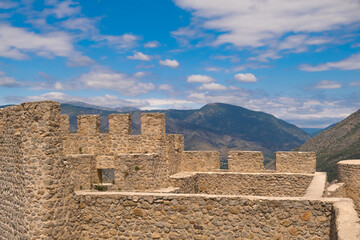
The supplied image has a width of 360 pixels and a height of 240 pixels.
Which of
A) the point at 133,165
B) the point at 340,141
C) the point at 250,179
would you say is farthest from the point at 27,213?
the point at 340,141

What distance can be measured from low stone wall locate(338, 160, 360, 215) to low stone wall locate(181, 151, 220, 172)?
18.9 ft

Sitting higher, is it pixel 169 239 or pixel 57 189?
pixel 57 189

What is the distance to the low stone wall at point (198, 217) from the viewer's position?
8141 millimetres

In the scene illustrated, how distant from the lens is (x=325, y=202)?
26.3ft

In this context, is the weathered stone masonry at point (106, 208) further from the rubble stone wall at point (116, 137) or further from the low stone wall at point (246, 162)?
the low stone wall at point (246, 162)

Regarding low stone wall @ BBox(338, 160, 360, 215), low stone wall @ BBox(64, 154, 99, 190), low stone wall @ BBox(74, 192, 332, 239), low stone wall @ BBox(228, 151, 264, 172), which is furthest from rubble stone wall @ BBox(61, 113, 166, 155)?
low stone wall @ BBox(338, 160, 360, 215)

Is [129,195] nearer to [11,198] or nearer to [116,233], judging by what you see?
[116,233]

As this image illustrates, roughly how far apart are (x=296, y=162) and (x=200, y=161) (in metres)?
4.49

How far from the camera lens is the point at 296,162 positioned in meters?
17.0

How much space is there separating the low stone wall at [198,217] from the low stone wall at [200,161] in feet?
28.8

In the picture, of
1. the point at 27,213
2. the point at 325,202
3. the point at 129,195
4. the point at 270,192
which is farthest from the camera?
the point at 270,192

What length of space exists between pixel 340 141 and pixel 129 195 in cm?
8119

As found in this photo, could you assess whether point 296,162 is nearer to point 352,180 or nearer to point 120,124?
point 352,180

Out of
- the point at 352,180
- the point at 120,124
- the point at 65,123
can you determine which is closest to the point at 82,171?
the point at 120,124
